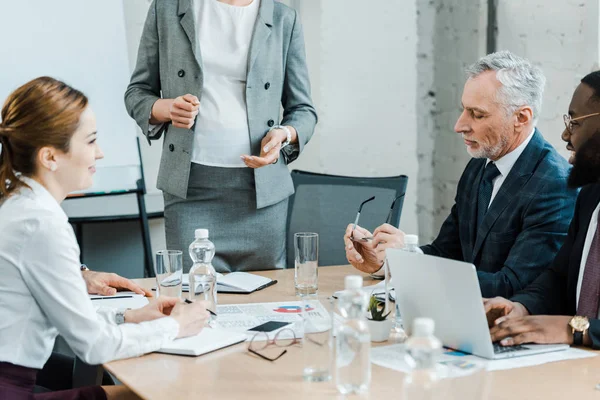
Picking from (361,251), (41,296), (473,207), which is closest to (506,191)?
(473,207)

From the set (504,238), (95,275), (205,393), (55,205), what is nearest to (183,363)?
(205,393)

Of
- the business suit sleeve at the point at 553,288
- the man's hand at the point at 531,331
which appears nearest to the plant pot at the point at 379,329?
the man's hand at the point at 531,331

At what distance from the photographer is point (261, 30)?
255cm

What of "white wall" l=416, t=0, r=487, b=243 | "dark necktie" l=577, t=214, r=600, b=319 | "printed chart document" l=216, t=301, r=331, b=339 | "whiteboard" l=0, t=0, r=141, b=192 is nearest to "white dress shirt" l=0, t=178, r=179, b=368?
"printed chart document" l=216, t=301, r=331, b=339

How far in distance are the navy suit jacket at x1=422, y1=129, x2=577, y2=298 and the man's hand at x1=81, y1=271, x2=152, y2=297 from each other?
0.88 meters

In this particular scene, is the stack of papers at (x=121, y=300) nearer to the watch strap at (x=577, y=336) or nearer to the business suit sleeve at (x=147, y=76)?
the business suit sleeve at (x=147, y=76)

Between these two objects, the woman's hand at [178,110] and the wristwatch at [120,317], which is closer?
the wristwatch at [120,317]

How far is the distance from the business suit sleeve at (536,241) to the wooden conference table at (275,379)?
45cm

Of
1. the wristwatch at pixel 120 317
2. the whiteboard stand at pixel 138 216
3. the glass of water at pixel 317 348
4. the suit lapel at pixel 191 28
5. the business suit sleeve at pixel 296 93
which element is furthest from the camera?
the whiteboard stand at pixel 138 216

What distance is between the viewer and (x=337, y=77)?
12.9ft

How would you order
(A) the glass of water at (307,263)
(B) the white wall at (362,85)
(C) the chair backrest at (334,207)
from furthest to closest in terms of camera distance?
1. (B) the white wall at (362,85)
2. (C) the chair backrest at (334,207)
3. (A) the glass of water at (307,263)

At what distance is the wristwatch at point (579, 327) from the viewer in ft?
5.48

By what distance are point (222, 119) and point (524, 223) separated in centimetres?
97

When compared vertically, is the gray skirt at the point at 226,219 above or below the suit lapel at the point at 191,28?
below
